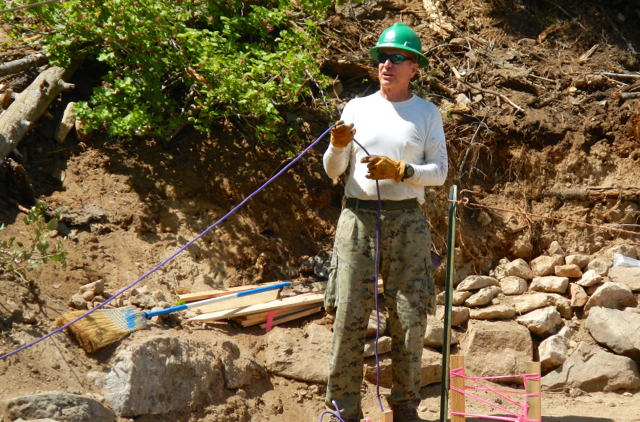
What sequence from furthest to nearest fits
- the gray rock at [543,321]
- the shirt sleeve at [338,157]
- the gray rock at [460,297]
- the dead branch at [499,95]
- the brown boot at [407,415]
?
1. the dead branch at [499,95]
2. the gray rock at [460,297]
3. the gray rock at [543,321]
4. the brown boot at [407,415]
5. the shirt sleeve at [338,157]

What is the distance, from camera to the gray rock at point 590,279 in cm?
543

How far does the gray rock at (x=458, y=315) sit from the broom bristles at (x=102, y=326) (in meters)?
2.47

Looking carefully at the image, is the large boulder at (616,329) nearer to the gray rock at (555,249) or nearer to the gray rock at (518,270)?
the gray rock at (518,270)

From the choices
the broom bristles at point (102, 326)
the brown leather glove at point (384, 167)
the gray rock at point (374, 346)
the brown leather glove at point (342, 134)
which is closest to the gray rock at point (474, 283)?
the gray rock at point (374, 346)

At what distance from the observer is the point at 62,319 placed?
12.7 ft

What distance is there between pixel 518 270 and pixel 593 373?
115 cm

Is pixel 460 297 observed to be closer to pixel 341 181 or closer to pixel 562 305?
pixel 562 305

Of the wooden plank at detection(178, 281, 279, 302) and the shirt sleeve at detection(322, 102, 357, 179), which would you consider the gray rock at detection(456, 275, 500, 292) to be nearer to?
the wooden plank at detection(178, 281, 279, 302)

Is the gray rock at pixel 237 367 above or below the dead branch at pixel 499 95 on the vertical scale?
below

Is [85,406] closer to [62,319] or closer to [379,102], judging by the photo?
[62,319]

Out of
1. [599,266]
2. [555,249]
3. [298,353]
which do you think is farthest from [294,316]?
[599,266]

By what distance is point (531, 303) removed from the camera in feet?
17.6

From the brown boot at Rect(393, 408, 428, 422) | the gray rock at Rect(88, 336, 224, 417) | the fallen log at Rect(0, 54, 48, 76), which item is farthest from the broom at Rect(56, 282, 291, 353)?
the fallen log at Rect(0, 54, 48, 76)

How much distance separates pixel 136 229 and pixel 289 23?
254 cm
